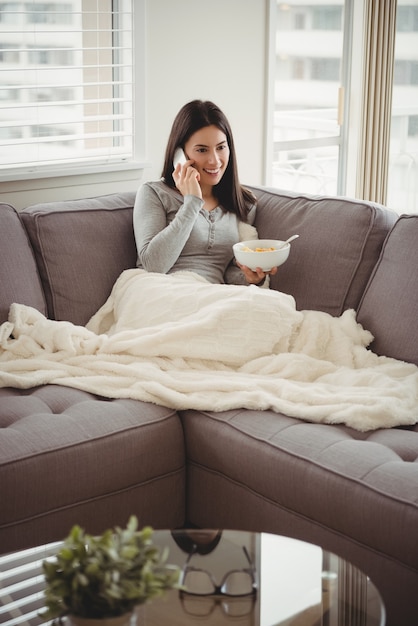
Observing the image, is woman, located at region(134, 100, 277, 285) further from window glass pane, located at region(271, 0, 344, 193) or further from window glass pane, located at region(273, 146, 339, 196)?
window glass pane, located at region(273, 146, 339, 196)

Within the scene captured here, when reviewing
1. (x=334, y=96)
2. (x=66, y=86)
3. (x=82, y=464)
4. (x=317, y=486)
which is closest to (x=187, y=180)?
(x=66, y=86)

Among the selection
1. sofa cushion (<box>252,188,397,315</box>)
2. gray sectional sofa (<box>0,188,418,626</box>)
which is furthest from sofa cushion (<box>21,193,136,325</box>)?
sofa cushion (<box>252,188,397,315</box>)

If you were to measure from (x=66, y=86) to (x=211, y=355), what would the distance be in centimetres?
142

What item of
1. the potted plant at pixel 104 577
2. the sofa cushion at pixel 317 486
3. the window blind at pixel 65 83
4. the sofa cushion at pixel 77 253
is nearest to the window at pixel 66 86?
the window blind at pixel 65 83

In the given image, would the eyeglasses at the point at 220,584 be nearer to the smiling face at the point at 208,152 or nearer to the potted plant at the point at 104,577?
the potted plant at the point at 104,577

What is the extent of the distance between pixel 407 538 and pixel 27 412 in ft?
3.45

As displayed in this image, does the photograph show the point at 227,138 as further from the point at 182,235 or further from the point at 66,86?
the point at 66,86

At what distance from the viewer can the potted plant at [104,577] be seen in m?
1.24

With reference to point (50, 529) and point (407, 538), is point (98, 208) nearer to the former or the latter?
point (50, 529)

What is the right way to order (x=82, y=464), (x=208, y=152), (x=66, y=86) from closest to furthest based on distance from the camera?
1. (x=82, y=464)
2. (x=208, y=152)
3. (x=66, y=86)

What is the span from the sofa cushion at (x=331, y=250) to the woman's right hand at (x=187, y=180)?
0.35 meters

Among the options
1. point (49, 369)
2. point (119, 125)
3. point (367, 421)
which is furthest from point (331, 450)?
point (119, 125)

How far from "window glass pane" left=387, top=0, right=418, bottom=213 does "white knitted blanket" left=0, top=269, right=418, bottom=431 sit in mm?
2948

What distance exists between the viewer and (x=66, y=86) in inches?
133
